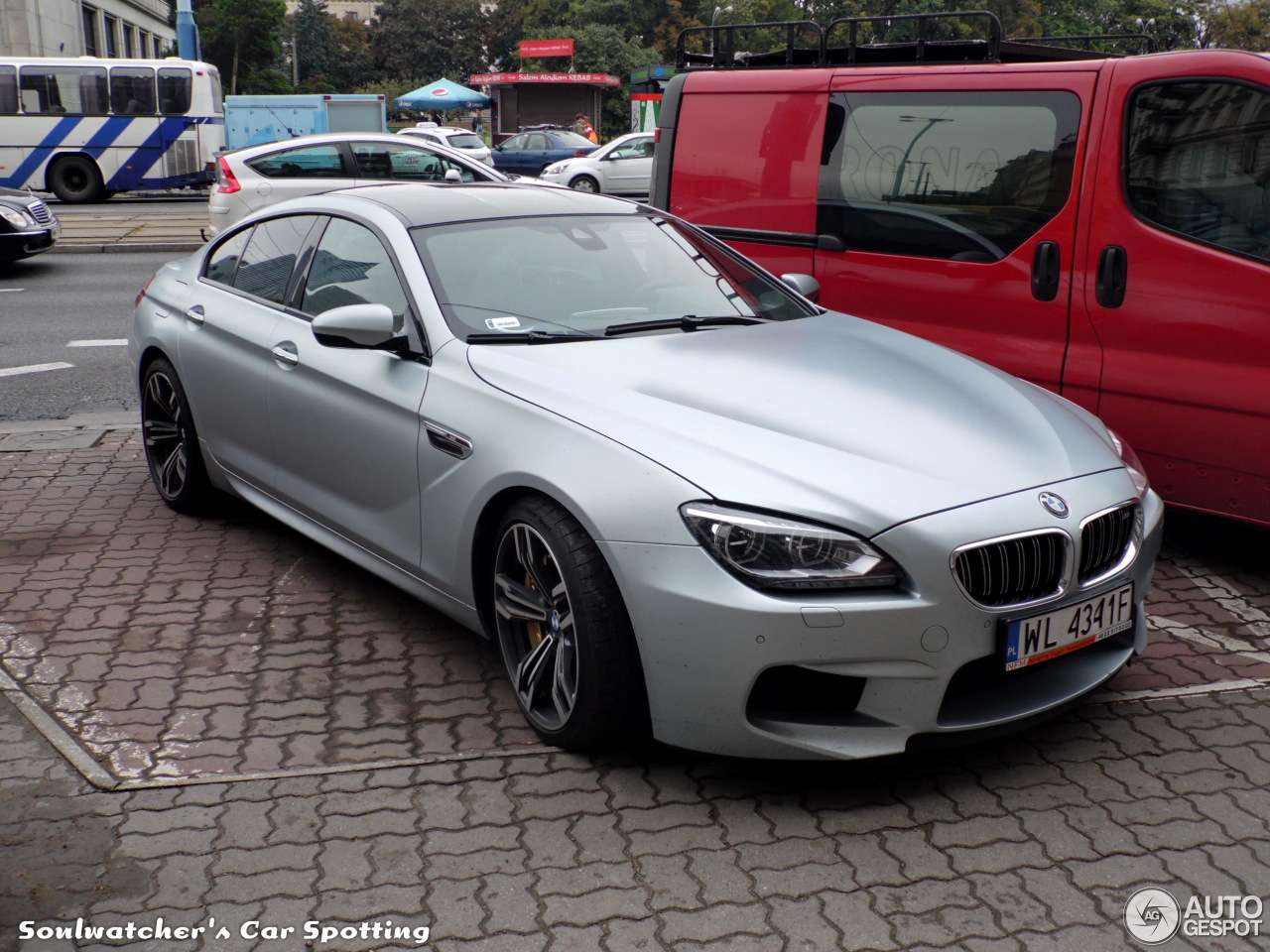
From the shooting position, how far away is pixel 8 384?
842 cm

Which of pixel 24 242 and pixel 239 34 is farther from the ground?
pixel 239 34

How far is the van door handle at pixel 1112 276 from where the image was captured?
464cm

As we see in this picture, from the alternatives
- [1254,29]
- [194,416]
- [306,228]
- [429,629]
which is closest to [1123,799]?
[429,629]

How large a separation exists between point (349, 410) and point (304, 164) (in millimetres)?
11333

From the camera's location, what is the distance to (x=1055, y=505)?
3.03 metres

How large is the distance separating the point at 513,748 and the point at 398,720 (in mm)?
401

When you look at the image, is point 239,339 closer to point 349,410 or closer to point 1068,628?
point 349,410

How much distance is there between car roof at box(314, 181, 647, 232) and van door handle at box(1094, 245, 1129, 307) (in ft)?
5.73

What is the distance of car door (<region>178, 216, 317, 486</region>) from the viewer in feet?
15.1

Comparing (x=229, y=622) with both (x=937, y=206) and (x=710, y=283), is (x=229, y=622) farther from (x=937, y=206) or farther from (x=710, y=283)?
(x=937, y=206)

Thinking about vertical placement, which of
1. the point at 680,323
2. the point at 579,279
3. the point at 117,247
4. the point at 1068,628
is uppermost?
the point at 579,279

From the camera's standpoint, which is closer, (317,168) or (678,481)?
(678,481)

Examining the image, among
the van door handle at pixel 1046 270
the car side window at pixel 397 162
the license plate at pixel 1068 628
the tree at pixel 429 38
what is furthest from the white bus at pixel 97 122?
the tree at pixel 429 38

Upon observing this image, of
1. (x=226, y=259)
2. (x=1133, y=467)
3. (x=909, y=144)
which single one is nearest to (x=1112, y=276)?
(x=909, y=144)
